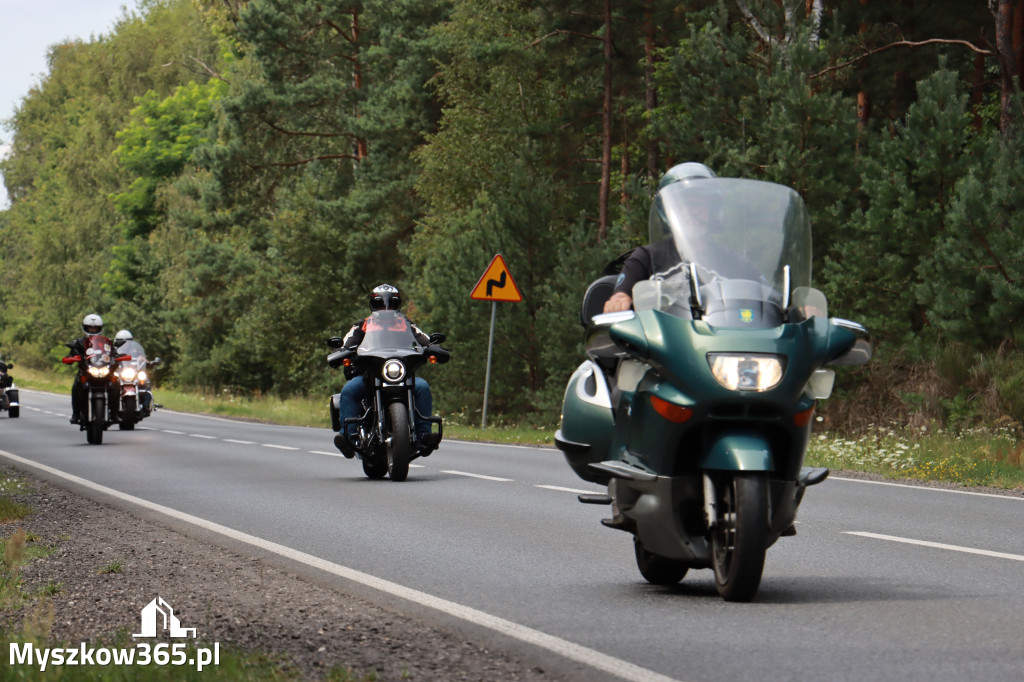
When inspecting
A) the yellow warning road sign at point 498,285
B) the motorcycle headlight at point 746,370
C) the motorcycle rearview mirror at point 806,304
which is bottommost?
the motorcycle headlight at point 746,370

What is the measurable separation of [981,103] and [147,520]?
25351mm

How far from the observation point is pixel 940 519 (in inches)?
460

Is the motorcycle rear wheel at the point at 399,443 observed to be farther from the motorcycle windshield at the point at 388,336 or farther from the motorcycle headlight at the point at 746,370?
the motorcycle headlight at the point at 746,370

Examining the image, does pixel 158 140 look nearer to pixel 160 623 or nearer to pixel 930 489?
pixel 930 489

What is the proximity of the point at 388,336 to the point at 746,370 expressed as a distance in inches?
338

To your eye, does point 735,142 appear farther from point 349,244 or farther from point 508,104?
point 349,244

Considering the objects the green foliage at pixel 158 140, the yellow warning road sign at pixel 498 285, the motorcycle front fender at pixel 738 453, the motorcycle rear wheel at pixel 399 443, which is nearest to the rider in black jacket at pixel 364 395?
the motorcycle rear wheel at pixel 399 443


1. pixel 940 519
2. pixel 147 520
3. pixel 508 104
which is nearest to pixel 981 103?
pixel 508 104

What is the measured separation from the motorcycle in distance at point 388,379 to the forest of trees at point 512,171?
8415mm

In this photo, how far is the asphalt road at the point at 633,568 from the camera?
20.6 feet

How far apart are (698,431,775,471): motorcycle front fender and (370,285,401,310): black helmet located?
855 centimetres

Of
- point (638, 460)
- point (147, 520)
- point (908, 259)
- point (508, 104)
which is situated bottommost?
point (147, 520)

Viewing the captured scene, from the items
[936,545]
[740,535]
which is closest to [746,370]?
[740,535]

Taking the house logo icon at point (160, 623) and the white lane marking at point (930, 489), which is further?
the white lane marking at point (930, 489)
